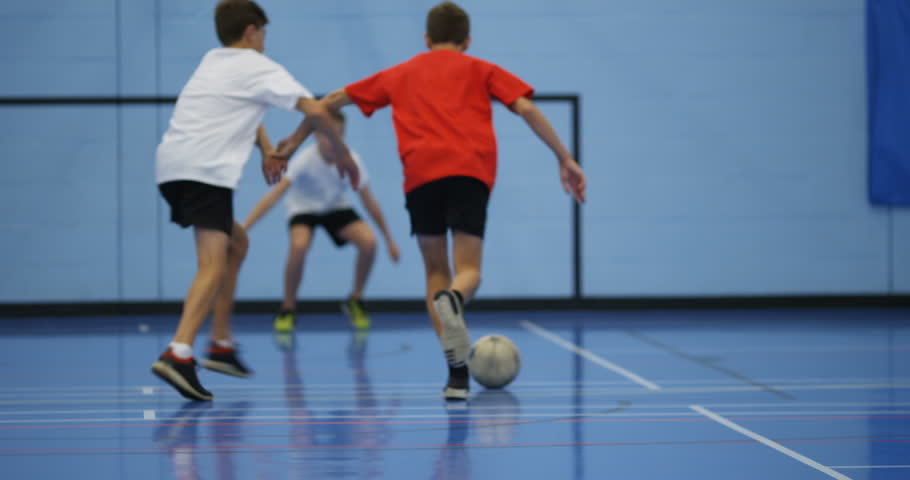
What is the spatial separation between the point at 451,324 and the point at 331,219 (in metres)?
3.95

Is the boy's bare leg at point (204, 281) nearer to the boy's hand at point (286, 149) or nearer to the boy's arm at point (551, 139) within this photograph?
the boy's hand at point (286, 149)

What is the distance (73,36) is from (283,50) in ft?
5.60

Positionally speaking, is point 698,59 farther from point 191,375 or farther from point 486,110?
point 191,375

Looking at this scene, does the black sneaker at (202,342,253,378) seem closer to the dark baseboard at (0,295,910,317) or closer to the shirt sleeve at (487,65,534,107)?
the shirt sleeve at (487,65,534,107)

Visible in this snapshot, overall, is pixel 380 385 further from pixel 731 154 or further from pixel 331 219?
pixel 731 154

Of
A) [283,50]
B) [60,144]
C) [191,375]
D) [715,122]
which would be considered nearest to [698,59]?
[715,122]

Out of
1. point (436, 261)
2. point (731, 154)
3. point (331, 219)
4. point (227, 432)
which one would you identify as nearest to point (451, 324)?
point (436, 261)

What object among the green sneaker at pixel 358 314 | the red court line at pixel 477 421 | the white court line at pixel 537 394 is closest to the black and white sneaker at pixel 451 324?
the white court line at pixel 537 394

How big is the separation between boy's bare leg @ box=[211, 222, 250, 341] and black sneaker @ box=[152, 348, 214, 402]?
26.3 inches

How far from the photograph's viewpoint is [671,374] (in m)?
5.42

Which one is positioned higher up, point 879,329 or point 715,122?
point 715,122

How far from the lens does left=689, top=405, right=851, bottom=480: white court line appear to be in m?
3.10

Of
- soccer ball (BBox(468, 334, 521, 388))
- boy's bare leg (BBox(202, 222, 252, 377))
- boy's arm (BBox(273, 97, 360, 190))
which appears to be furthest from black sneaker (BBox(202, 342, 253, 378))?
soccer ball (BBox(468, 334, 521, 388))

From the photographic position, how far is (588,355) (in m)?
6.30
